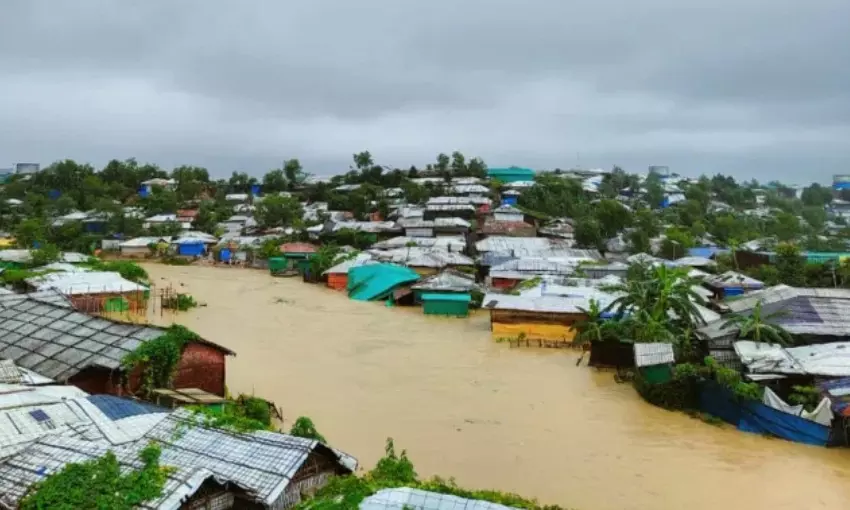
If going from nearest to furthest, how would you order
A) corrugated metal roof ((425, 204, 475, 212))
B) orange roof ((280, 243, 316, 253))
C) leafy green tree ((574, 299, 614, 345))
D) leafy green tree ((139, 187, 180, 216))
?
leafy green tree ((574, 299, 614, 345)) < orange roof ((280, 243, 316, 253)) < corrugated metal roof ((425, 204, 475, 212)) < leafy green tree ((139, 187, 180, 216))

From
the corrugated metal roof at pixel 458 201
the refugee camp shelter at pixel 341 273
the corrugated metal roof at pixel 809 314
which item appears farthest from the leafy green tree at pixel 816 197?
the corrugated metal roof at pixel 809 314

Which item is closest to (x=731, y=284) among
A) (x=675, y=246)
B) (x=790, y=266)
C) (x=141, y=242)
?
(x=790, y=266)

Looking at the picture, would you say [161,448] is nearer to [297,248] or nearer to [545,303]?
[545,303]

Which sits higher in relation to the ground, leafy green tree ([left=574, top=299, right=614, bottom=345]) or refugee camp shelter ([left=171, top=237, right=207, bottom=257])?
leafy green tree ([left=574, top=299, right=614, bottom=345])

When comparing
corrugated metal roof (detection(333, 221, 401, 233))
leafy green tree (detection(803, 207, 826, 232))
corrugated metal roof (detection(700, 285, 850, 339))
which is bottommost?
corrugated metal roof (detection(333, 221, 401, 233))

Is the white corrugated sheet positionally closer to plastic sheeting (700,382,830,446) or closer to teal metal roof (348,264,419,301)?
teal metal roof (348,264,419,301)

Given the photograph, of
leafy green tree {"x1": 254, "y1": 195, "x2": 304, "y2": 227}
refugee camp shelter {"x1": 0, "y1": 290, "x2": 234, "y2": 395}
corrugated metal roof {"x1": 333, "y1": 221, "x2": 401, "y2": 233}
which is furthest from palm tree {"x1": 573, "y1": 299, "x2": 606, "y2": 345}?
leafy green tree {"x1": 254, "y1": 195, "x2": 304, "y2": 227}

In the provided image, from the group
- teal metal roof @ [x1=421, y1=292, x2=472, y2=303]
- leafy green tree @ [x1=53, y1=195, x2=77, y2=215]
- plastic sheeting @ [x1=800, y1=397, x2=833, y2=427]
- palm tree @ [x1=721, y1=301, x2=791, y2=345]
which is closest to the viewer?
plastic sheeting @ [x1=800, y1=397, x2=833, y2=427]
